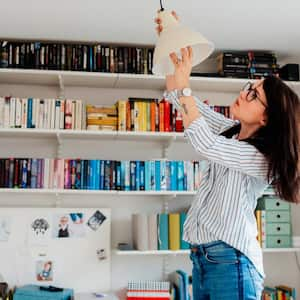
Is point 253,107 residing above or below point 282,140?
above

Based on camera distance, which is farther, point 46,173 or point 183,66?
point 46,173

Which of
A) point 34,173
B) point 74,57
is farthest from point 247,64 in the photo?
point 34,173

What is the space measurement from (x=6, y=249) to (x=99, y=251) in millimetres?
577

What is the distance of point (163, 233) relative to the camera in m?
2.83

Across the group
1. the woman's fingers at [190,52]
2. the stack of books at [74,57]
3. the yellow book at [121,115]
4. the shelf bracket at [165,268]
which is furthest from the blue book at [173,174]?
the woman's fingers at [190,52]

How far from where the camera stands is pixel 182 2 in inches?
96.3

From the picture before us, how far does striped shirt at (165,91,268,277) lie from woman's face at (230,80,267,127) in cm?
12

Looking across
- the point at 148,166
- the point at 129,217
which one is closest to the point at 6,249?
the point at 129,217

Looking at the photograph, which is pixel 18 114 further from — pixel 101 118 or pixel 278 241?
pixel 278 241

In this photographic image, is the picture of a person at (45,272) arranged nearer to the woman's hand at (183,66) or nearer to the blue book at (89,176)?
the blue book at (89,176)

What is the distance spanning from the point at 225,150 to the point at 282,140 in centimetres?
18

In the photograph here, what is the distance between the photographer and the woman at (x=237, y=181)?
1303 mm

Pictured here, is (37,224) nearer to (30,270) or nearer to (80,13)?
(30,270)

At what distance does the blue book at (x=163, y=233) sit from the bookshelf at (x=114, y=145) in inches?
5.5
